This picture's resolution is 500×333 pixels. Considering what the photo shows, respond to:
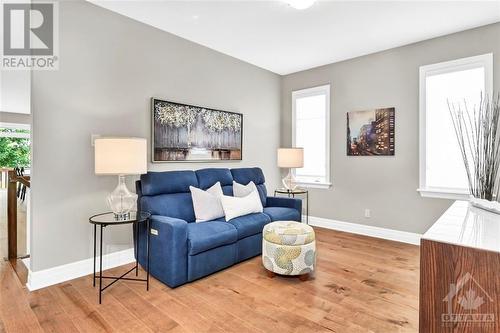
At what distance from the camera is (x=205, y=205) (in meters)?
3.07

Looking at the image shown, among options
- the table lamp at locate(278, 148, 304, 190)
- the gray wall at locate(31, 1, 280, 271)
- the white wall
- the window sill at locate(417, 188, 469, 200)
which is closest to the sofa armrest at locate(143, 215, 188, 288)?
the gray wall at locate(31, 1, 280, 271)

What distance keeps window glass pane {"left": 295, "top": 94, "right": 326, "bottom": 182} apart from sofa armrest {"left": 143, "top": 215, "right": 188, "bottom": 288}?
2.94 meters

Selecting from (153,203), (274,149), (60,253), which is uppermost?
(274,149)

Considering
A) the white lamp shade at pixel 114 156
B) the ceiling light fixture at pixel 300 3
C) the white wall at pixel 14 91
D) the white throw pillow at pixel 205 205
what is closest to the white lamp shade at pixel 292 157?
the white throw pillow at pixel 205 205

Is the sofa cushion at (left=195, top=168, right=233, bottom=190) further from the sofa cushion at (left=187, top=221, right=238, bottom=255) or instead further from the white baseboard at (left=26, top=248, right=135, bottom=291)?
the white baseboard at (left=26, top=248, right=135, bottom=291)

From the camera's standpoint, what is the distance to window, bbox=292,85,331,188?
4.62 meters

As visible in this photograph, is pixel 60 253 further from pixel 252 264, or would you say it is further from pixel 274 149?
pixel 274 149

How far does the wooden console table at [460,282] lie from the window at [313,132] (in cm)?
352

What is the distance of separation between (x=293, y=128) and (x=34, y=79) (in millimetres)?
3819

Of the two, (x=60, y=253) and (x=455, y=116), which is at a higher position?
(x=455, y=116)

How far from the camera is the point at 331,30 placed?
3.34 metres

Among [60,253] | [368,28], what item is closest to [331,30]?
[368,28]

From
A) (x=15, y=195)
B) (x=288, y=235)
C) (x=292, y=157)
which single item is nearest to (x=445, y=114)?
(x=292, y=157)

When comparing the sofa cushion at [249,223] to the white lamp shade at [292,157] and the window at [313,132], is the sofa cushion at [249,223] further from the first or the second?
the window at [313,132]
